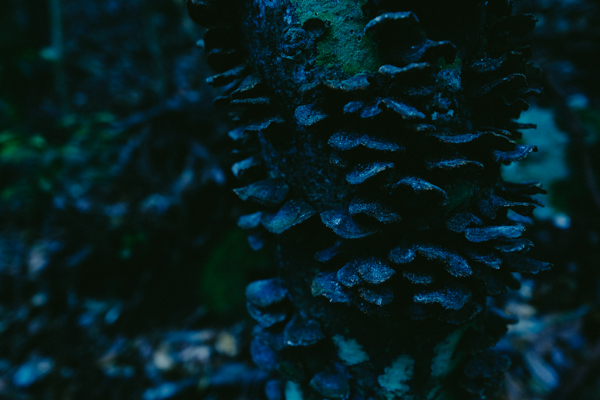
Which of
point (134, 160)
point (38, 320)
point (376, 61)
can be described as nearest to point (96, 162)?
point (134, 160)

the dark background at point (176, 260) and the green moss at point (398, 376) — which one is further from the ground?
the green moss at point (398, 376)

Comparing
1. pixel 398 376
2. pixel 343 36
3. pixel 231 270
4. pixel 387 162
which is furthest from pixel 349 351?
pixel 231 270

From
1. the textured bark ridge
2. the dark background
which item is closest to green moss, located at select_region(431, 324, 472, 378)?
the textured bark ridge

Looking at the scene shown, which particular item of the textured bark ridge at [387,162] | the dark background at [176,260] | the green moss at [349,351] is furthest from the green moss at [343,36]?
the dark background at [176,260]

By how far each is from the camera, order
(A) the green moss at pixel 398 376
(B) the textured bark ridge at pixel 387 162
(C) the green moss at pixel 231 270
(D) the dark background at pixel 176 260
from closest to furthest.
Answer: (B) the textured bark ridge at pixel 387 162 < (A) the green moss at pixel 398 376 < (D) the dark background at pixel 176 260 < (C) the green moss at pixel 231 270

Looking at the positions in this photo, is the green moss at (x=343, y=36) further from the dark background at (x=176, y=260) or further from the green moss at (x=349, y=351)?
the dark background at (x=176, y=260)

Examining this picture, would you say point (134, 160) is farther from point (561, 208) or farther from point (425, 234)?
point (561, 208)

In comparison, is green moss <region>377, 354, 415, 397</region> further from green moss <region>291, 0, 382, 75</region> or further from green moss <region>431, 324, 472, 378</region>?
green moss <region>291, 0, 382, 75</region>
